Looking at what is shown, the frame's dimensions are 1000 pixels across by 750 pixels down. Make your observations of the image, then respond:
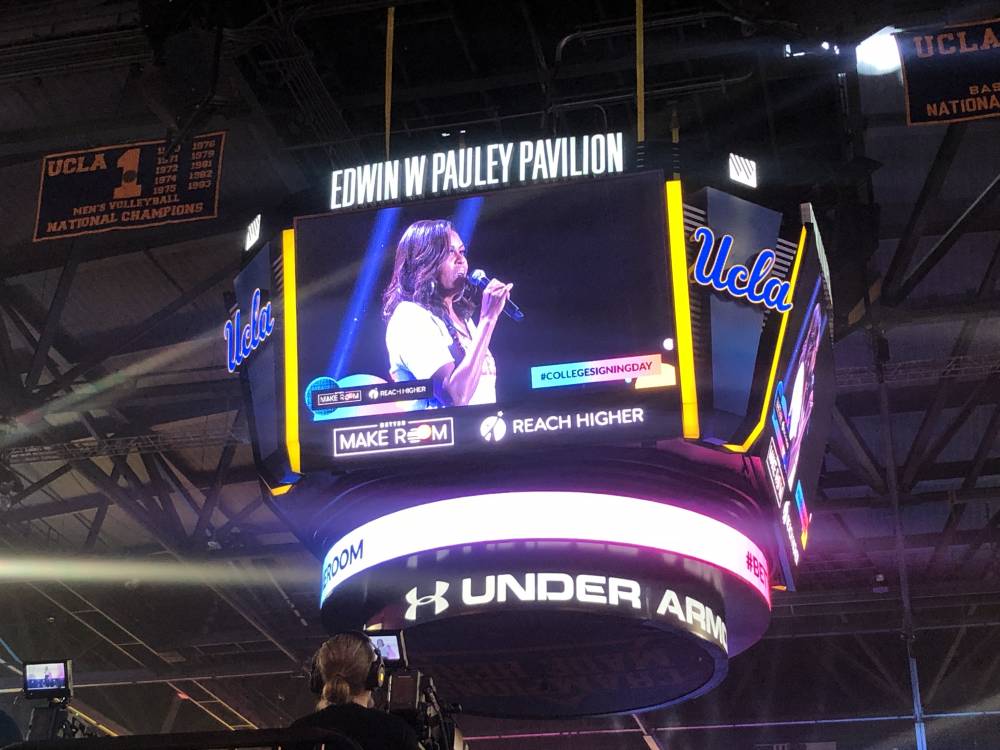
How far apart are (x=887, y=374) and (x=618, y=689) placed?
4157 millimetres

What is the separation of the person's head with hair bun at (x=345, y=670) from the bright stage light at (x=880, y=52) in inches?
260

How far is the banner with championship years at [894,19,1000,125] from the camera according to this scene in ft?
27.0

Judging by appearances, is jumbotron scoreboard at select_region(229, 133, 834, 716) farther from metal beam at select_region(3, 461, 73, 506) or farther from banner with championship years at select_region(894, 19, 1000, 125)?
metal beam at select_region(3, 461, 73, 506)

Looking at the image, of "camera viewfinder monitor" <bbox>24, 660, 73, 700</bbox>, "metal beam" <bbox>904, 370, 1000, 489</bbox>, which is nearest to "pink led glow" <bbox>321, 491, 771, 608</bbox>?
"camera viewfinder monitor" <bbox>24, 660, 73, 700</bbox>

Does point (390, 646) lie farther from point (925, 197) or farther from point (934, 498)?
point (934, 498)

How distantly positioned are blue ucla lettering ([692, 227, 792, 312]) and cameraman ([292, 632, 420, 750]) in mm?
3919

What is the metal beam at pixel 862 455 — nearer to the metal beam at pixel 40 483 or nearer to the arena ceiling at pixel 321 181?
the arena ceiling at pixel 321 181

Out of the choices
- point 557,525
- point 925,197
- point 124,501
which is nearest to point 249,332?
point 557,525

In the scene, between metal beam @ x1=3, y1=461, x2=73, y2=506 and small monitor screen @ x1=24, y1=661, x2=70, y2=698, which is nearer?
small monitor screen @ x1=24, y1=661, x2=70, y2=698

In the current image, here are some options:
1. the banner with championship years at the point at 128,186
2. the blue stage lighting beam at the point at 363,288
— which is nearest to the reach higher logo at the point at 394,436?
the blue stage lighting beam at the point at 363,288

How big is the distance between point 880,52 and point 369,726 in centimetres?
716

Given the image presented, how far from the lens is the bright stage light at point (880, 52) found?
914cm

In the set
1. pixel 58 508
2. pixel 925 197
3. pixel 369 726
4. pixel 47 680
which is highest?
pixel 925 197

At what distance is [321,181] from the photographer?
823cm
